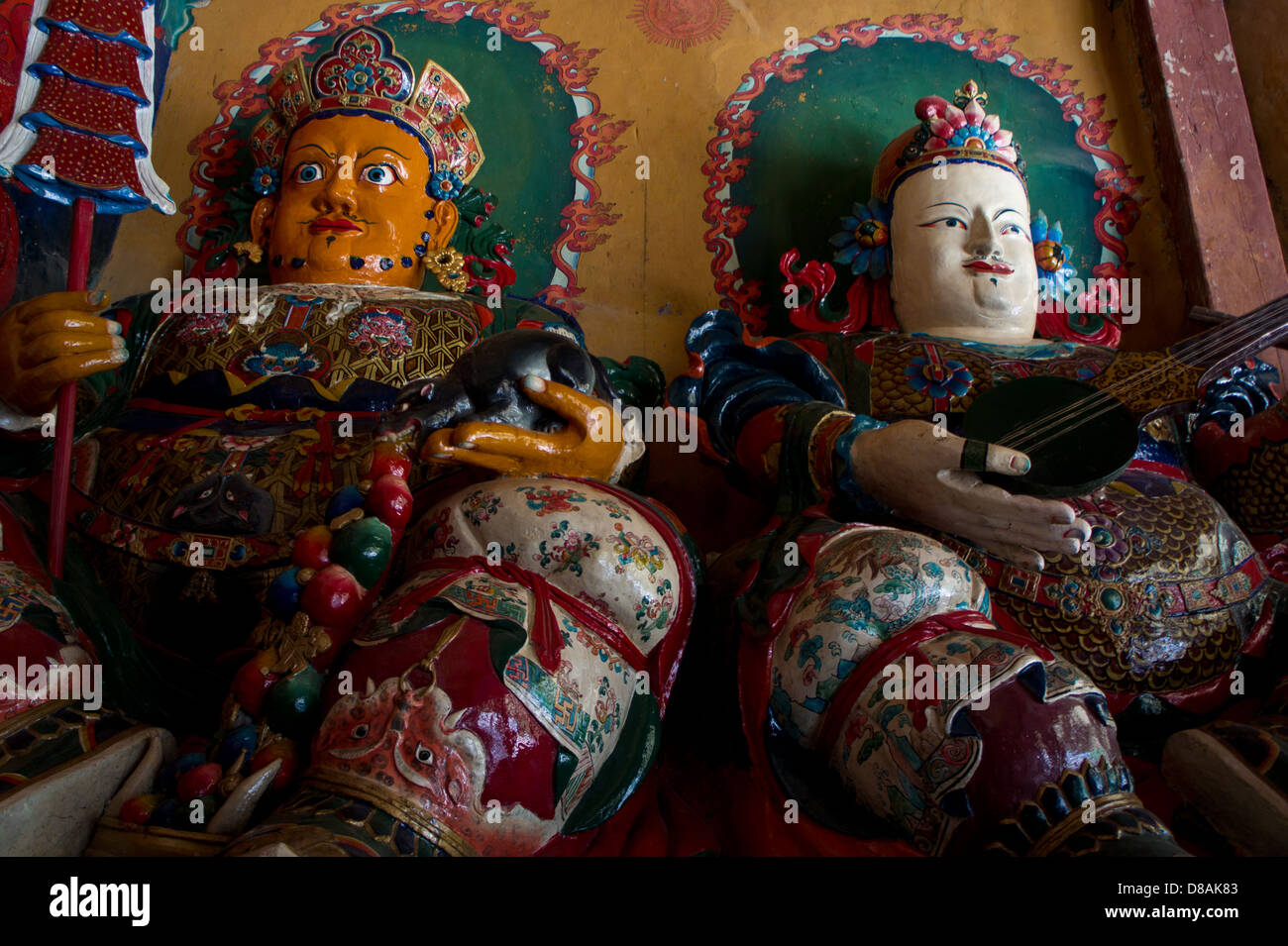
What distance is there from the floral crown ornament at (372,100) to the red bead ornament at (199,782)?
139 cm

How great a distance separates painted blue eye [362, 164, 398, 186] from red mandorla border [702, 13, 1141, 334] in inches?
31.5

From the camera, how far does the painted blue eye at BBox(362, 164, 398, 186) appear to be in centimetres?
205

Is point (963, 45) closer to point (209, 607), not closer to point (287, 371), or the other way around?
point (287, 371)

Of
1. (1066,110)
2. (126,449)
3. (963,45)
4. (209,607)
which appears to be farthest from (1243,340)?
(126,449)

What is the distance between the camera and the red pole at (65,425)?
1.36 meters

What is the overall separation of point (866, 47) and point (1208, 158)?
89 centimetres

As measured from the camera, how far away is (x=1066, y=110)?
2643 millimetres

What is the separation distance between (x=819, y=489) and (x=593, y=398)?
0.40 m

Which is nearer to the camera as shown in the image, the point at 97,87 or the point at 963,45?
the point at 97,87

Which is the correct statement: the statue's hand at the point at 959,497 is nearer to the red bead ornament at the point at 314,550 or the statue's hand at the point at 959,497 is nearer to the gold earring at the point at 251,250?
the red bead ornament at the point at 314,550

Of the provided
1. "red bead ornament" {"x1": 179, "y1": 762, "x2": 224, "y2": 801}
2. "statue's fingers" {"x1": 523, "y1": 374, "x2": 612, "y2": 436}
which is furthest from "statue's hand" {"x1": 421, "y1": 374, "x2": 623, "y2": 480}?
"red bead ornament" {"x1": 179, "y1": 762, "x2": 224, "y2": 801}

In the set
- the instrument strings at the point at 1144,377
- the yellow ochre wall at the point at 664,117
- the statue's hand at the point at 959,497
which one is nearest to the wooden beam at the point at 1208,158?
the yellow ochre wall at the point at 664,117

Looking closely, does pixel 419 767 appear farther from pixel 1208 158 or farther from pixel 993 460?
pixel 1208 158

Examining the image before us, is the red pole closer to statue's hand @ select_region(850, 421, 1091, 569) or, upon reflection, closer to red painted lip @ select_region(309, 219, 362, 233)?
red painted lip @ select_region(309, 219, 362, 233)
